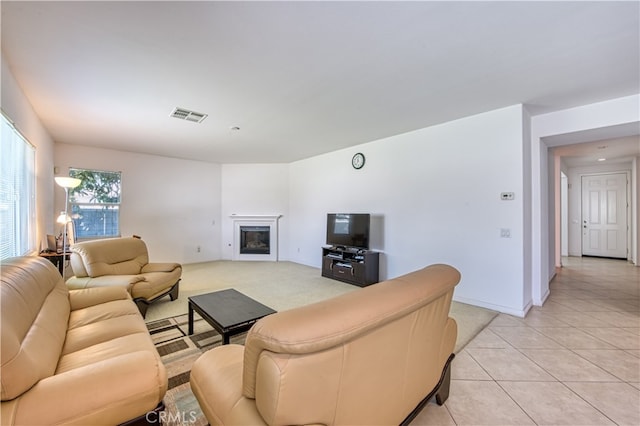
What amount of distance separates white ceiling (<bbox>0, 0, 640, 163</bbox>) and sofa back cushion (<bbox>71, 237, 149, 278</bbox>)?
171 cm

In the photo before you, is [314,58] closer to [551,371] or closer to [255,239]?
[551,371]

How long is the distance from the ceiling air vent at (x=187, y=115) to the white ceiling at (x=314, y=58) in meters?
0.10

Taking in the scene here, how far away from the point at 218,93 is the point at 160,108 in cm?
95

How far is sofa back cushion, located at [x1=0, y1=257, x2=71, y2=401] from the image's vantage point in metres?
1.00

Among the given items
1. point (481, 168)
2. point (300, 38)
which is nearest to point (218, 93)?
point (300, 38)

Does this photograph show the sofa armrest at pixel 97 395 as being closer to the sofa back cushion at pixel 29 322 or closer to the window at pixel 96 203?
the sofa back cushion at pixel 29 322

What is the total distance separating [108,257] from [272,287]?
2.27 m

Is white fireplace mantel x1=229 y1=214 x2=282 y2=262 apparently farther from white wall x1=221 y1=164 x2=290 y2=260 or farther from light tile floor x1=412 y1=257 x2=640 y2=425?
light tile floor x1=412 y1=257 x2=640 y2=425

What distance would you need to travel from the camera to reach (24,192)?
10.5ft

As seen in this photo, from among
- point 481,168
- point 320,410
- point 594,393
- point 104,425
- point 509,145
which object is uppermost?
point 509,145

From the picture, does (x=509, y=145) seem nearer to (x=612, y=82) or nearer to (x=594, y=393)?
(x=612, y=82)

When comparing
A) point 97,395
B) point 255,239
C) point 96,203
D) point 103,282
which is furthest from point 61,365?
point 255,239

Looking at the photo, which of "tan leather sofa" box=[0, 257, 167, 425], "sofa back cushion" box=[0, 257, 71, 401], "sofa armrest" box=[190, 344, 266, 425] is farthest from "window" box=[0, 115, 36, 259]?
"sofa armrest" box=[190, 344, 266, 425]

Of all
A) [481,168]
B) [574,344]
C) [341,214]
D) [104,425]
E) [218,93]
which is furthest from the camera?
[341,214]
